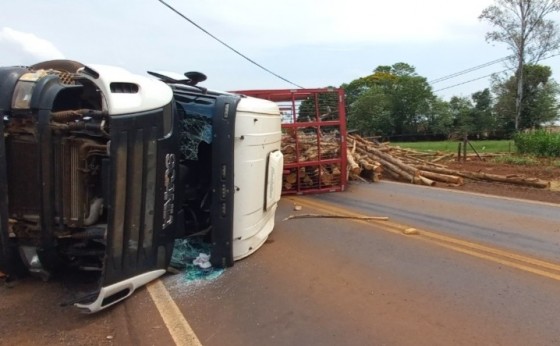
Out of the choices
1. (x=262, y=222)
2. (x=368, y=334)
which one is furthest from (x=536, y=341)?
(x=262, y=222)

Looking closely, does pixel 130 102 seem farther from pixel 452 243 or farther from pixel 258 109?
pixel 452 243

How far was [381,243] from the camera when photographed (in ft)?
20.4

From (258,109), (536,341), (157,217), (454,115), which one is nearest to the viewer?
(536,341)

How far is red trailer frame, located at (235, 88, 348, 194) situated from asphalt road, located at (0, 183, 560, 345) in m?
4.04

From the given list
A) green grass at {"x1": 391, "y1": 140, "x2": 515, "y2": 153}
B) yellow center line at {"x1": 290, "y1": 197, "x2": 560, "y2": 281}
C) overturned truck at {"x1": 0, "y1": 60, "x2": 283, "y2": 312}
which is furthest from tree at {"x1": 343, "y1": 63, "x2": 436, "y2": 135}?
overturned truck at {"x1": 0, "y1": 60, "x2": 283, "y2": 312}

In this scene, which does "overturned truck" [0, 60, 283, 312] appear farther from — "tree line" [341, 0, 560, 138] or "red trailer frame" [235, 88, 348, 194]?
"tree line" [341, 0, 560, 138]

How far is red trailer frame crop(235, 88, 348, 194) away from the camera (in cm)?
1077

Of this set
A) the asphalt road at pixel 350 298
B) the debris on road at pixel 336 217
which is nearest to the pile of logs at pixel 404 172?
the debris on road at pixel 336 217

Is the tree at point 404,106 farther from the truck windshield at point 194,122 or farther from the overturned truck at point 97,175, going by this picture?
the overturned truck at point 97,175

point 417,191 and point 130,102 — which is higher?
point 130,102

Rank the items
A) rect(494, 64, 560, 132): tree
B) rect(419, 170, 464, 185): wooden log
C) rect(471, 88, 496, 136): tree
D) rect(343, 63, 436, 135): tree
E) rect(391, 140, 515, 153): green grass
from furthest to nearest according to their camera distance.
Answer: rect(343, 63, 436, 135): tree, rect(471, 88, 496, 136): tree, rect(494, 64, 560, 132): tree, rect(391, 140, 515, 153): green grass, rect(419, 170, 464, 185): wooden log

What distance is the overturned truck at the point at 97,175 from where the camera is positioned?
403cm

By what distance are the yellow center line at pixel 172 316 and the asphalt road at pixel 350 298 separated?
0.03 metres

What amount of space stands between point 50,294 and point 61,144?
4.95 feet
